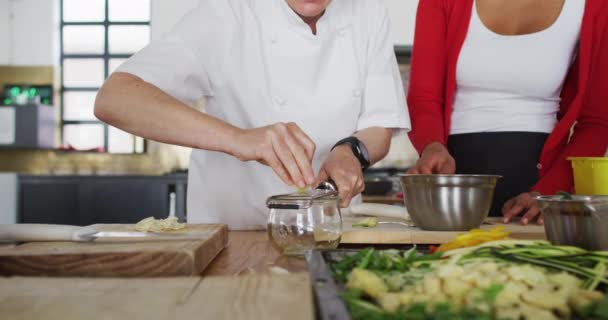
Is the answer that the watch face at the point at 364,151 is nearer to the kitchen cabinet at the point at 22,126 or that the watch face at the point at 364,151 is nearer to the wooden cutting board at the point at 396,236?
the wooden cutting board at the point at 396,236

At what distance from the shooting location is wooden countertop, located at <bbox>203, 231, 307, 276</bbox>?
2.91 ft

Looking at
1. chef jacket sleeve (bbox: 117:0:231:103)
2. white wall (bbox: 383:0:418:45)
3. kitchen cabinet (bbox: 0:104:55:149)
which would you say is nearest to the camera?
chef jacket sleeve (bbox: 117:0:231:103)

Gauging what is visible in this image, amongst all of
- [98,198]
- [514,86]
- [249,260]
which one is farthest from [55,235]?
[98,198]

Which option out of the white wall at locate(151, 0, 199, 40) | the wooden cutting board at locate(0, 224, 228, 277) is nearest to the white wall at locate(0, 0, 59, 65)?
the white wall at locate(151, 0, 199, 40)

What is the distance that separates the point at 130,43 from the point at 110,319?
546cm

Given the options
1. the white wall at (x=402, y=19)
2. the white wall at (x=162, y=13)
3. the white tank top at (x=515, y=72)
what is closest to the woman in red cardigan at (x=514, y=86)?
the white tank top at (x=515, y=72)

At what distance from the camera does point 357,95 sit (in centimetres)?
162

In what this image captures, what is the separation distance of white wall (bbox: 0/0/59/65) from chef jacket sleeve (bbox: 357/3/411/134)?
458 centimetres

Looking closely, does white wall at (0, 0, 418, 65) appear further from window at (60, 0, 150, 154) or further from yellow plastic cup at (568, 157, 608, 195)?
yellow plastic cup at (568, 157, 608, 195)

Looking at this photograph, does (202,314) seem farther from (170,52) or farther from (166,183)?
(166,183)

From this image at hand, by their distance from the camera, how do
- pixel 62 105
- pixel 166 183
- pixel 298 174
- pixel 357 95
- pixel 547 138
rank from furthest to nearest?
pixel 62 105
pixel 166 183
pixel 547 138
pixel 357 95
pixel 298 174

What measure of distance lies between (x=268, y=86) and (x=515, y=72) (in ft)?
2.41

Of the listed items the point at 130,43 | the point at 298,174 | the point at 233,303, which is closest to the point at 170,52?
the point at 298,174

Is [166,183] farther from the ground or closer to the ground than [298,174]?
closer to the ground
